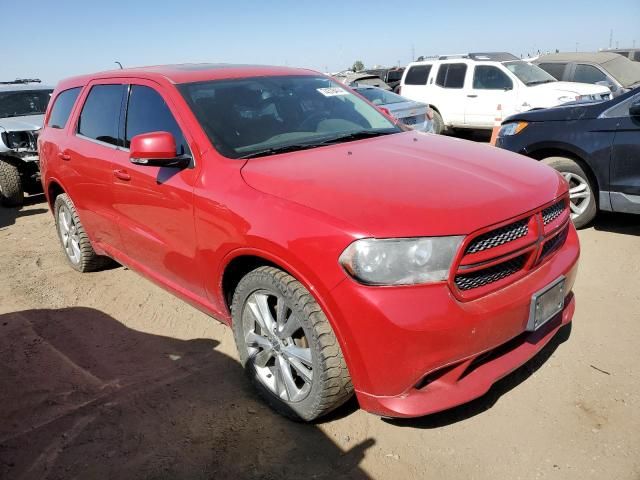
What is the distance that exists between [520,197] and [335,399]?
124cm

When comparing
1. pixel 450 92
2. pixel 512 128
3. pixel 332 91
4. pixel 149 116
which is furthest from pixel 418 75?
pixel 149 116

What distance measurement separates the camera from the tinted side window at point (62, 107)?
4502 millimetres

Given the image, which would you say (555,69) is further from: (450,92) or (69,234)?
(69,234)

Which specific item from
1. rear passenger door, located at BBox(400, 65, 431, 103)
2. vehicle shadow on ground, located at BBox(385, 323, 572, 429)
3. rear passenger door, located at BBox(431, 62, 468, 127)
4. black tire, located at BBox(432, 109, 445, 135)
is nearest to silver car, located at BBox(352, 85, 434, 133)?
black tire, located at BBox(432, 109, 445, 135)

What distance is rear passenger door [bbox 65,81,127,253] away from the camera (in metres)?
3.73

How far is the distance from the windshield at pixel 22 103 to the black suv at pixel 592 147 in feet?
27.2

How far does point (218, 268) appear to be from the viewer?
2752 millimetres

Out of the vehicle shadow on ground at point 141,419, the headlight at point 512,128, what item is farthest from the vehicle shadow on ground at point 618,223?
the vehicle shadow on ground at point 141,419

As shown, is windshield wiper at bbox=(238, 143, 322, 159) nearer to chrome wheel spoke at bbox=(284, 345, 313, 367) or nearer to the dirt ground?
chrome wheel spoke at bbox=(284, 345, 313, 367)

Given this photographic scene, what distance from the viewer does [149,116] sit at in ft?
11.0

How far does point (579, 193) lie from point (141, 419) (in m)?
4.26

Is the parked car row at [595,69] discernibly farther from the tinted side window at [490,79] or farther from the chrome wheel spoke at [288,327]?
the chrome wheel spoke at [288,327]

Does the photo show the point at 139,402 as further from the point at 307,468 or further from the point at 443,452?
the point at 443,452

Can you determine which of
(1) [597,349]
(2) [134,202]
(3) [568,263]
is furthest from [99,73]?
(1) [597,349]
